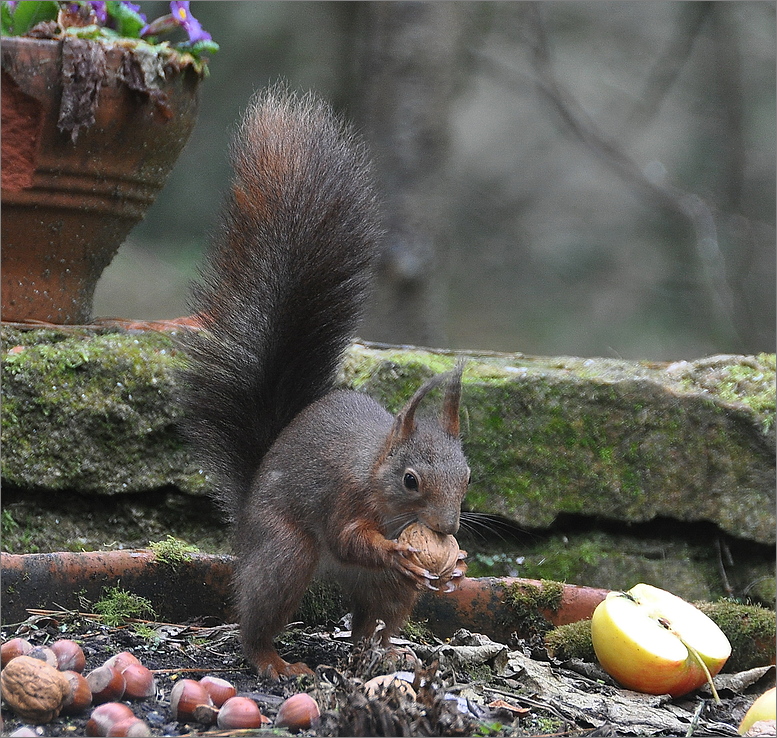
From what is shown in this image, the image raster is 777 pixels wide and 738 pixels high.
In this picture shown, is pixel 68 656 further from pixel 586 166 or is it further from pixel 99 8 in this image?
pixel 586 166

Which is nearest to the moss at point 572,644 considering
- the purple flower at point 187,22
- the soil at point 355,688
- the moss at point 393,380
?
the soil at point 355,688

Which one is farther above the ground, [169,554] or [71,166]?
[71,166]

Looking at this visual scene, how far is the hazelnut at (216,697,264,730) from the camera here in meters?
1.24

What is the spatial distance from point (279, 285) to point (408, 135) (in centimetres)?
218

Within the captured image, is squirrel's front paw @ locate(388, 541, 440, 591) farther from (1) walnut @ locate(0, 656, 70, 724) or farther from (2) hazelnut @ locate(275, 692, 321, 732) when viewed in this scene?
(1) walnut @ locate(0, 656, 70, 724)

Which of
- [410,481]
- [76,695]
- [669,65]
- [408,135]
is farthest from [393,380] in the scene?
[669,65]

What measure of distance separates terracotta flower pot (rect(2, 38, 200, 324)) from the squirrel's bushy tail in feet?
1.54

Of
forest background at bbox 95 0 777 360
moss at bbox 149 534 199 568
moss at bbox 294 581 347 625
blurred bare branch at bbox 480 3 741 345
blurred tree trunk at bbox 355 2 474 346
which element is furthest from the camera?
forest background at bbox 95 0 777 360

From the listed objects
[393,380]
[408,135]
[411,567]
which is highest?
[408,135]

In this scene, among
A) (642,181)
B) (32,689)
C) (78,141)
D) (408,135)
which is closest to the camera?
(32,689)

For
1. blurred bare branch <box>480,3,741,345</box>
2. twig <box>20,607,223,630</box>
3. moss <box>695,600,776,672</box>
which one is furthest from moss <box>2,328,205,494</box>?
blurred bare branch <box>480,3,741,345</box>

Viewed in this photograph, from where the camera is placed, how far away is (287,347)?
1708mm

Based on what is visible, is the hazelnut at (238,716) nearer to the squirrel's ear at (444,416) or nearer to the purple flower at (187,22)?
the squirrel's ear at (444,416)

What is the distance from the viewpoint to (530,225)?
7195 millimetres
